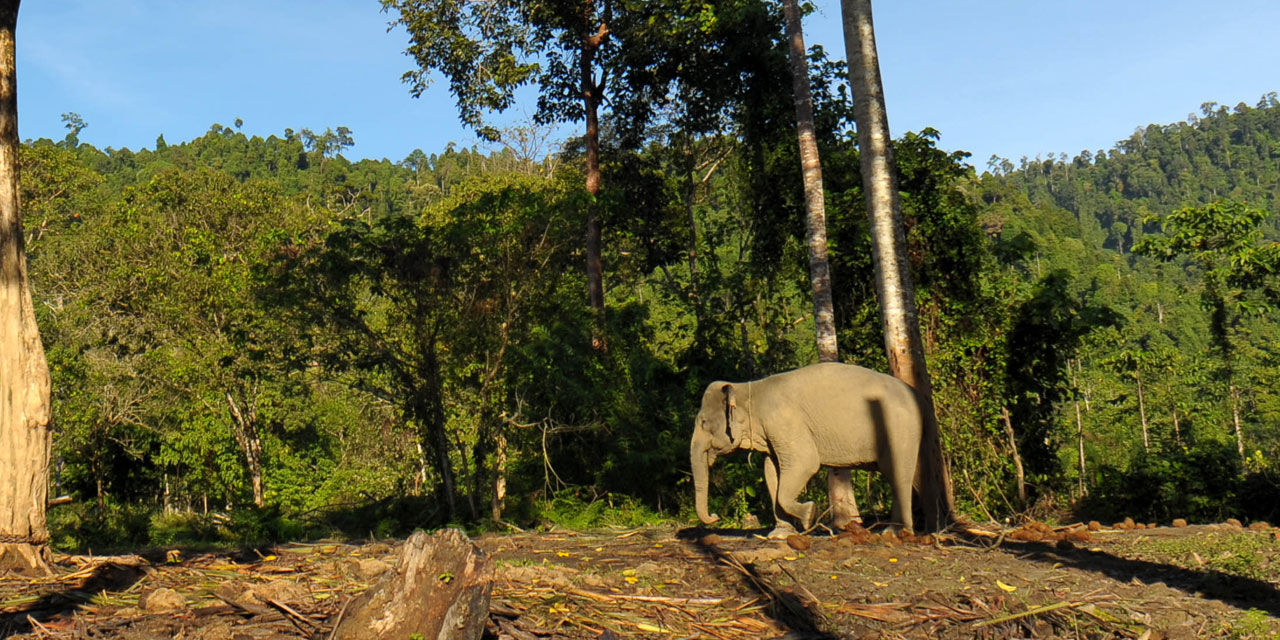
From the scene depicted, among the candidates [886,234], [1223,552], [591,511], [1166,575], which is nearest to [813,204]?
[886,234]

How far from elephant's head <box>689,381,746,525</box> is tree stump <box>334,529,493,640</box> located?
4835 mm

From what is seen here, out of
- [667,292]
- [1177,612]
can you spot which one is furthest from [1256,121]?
[1177,612]

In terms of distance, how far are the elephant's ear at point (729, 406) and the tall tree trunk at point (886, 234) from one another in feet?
6.47

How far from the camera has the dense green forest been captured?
1555 centimetres

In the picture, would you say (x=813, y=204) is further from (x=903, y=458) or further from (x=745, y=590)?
(x=745, y=590)

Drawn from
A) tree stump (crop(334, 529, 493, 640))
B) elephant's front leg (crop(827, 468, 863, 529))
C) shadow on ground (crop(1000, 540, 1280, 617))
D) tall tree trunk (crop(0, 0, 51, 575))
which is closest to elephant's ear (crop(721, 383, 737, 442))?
elephant's front leg (crop(827, 468, 863, 529))

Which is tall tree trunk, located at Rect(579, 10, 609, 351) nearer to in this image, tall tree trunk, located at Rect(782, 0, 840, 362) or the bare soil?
tall tree trunk, located at Rect(782, 0, 840, 362)

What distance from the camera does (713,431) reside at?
10.5 meters

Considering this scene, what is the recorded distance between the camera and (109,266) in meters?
29.8

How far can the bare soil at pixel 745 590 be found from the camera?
6043 millimetres

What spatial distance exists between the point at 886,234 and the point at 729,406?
2948 millimetres

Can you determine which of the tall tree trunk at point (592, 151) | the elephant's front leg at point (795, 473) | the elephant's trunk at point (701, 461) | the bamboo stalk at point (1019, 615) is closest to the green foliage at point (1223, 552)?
the bamboo stalk at point (1019, 615)

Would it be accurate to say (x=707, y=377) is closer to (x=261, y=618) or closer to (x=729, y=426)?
(x=729, y=426)

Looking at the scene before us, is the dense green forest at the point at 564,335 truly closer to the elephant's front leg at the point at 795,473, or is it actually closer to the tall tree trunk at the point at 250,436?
the tall tree trunk at the point at 250,436
